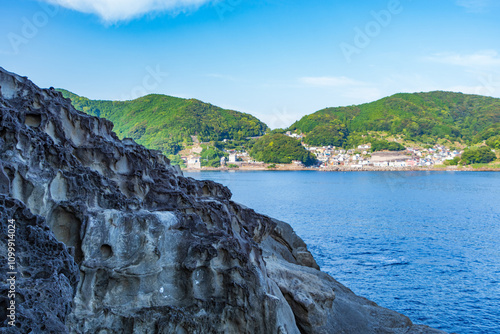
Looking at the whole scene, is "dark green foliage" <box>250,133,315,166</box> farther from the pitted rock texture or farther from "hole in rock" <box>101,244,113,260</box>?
the pitted rock texture

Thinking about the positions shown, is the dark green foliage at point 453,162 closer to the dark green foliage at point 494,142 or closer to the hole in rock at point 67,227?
the dark green foliage at point 494,142

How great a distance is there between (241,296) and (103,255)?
3350 millimetres

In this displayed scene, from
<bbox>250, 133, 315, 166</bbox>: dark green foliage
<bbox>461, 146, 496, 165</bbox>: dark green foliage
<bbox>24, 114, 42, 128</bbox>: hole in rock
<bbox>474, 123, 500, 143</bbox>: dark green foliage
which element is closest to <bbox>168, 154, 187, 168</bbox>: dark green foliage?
<bbox>250, 133, 315, 166</bbox>: dark green foliage

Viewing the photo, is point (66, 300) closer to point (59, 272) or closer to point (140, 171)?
point (59, 272)

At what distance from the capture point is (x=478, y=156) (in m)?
156

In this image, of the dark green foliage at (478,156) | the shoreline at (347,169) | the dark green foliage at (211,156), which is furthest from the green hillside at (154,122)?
the dark green foliage at (478,156)

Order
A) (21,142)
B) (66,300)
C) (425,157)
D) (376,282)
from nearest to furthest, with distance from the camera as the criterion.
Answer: (66,300)
(21,142)
(376,282)
(425,157)

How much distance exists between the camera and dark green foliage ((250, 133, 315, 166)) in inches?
6919

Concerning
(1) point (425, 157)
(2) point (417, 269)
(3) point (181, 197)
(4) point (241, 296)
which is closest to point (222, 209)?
(3) point (181, 197)

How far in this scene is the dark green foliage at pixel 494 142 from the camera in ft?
517

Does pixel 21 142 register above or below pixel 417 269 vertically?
above

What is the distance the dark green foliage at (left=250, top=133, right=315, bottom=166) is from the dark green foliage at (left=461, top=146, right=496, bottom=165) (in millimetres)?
57785

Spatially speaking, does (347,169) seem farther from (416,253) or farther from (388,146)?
(416,253)

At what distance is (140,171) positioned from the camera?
531 inches
